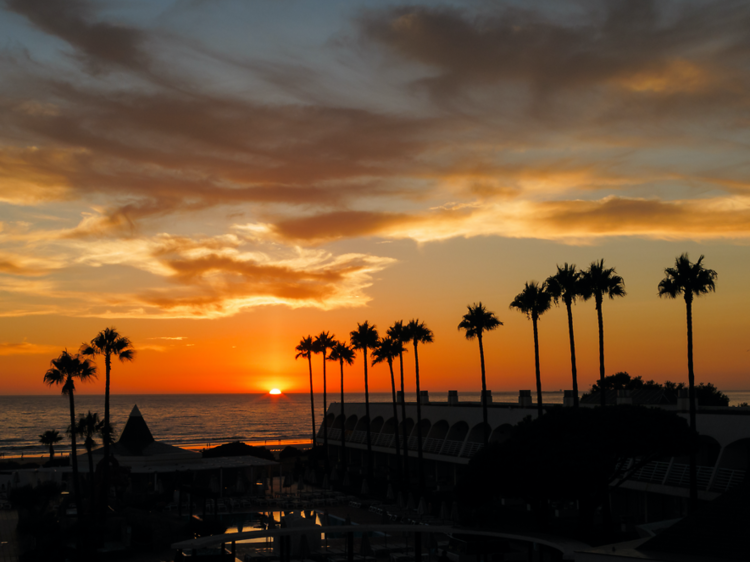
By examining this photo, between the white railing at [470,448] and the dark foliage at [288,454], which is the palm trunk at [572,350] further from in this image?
the dark foliage at [288,454]

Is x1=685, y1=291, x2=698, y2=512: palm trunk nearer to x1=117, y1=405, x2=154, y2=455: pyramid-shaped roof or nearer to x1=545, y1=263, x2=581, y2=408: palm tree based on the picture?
x1=545, y1=263, x2=581, y2=408: palm tree

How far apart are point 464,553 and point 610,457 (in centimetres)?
781

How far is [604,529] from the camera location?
30406 millimetres

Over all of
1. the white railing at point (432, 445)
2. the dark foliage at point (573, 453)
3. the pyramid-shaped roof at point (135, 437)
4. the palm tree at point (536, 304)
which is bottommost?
the white railing at point (432, 445)

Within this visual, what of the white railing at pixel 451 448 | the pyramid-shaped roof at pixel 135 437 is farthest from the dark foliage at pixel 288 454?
the white railing at pixel 451 448

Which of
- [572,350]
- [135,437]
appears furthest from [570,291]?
[135,437]

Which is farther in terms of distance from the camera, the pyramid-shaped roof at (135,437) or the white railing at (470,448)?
the pyramid-shaped roof at (135,437)

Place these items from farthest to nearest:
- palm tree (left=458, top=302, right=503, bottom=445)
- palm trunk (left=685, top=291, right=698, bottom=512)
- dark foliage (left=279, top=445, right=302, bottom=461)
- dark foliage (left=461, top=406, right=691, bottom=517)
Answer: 1. dark foliage (left=279, top=445, right=302, bottom=461)
2. palm tree (left=458, top=302, right=503, bottom=445)
3. palm trunk (left=685, top=291, right=698, bottom=512)
4. dark foliage (left=461, top=406, right=691, bottom=517)

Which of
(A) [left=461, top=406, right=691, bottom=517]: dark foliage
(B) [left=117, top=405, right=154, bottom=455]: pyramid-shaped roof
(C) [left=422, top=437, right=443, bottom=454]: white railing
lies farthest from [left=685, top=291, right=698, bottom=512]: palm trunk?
(B) [left=117, top=405, right=154, bottom=455]: pyramid-shaped roof

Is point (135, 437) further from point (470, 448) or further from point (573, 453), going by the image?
point (573, 453)

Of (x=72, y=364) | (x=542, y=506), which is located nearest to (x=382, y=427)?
(x=72, y=364)

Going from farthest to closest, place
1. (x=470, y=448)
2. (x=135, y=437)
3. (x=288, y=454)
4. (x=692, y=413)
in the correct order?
(x=288, y=454) → (x=135, y=437) → (x=470, y=448) → (x=692, y=413)

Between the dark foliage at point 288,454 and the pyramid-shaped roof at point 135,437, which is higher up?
the pyramid-shaped roof at point 135,437

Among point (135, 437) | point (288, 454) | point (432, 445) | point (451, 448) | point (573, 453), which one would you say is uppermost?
point (573, 453)
